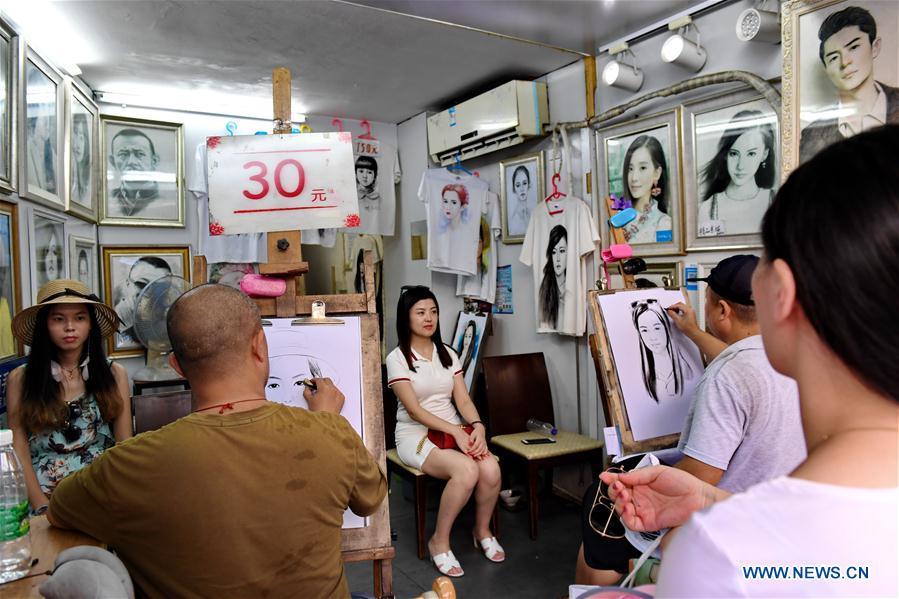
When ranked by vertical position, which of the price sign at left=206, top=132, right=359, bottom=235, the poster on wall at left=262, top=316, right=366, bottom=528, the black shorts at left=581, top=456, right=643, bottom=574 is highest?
the price sign at left=206, top=132, right=359, bottom=235

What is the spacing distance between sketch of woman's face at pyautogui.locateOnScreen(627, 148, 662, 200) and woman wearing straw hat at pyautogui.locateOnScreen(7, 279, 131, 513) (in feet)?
8.70

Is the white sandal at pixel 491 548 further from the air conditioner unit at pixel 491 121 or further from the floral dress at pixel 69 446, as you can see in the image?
the air conditioner unit at pixel 491 121

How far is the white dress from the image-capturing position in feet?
10.8

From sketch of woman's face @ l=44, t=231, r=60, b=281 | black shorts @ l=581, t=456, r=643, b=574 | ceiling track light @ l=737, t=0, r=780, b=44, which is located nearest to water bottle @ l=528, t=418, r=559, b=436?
black shorts @ l=581, t=456, r=643, b=574

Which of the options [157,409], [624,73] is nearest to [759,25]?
Result: [624,73]

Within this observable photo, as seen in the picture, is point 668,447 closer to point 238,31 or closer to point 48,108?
point 238,31

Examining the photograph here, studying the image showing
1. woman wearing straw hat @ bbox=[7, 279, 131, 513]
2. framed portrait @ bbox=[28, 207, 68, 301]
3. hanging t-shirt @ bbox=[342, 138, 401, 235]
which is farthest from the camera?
hanging t-shirt @ bbox=[342, 138, 401, 235]

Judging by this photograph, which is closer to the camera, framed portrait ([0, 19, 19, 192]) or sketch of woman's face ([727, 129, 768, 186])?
framed portrait ([0, 19, 19, 192])

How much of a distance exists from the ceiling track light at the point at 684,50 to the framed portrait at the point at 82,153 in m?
3.25

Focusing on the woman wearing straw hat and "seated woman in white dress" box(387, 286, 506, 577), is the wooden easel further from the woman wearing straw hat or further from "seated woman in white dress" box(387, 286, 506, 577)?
"seated woman in white dress" box(387, 286, 506, 577)

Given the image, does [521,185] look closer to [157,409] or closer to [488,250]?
[488,250]

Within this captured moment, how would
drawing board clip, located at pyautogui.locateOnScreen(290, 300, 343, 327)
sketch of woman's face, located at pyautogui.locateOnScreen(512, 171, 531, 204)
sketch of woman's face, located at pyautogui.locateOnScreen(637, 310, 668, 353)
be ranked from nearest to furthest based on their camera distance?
drawing board clip, located at pyautogui.locateOnScreen(290, 300, 343, 327) < sketch of woman's face, located at pyautogui.locateOnScreen(637, 310, 668, 353) < sketch of woman's face, located at pyautogui.locateOnScreen(512, 171, 531, 204)

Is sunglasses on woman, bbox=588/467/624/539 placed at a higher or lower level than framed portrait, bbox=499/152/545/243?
lower

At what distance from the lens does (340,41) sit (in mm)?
3342
